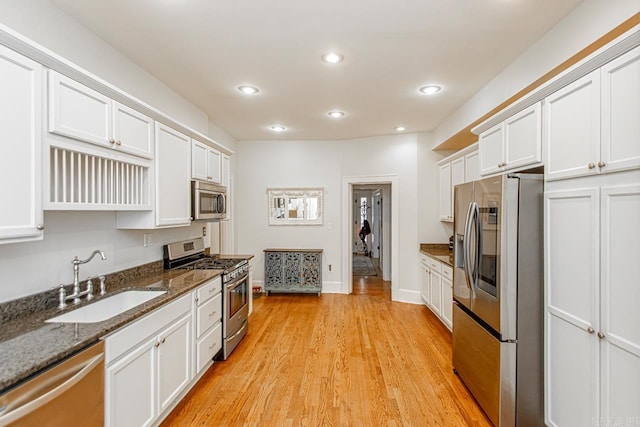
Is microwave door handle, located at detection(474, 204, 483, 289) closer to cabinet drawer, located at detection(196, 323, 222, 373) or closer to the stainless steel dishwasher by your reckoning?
cabinet drawer, located at detection(196, 323, 222, 373)

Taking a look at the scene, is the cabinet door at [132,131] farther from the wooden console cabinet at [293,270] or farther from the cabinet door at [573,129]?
the wooden console cabinet at [293,270]

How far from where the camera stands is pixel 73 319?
1.84 m

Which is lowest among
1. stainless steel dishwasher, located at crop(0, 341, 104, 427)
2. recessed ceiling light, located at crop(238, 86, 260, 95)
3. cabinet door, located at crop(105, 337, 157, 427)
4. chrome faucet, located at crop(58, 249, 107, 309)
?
cabinet door, located at crop(105, 337, 157, 427)

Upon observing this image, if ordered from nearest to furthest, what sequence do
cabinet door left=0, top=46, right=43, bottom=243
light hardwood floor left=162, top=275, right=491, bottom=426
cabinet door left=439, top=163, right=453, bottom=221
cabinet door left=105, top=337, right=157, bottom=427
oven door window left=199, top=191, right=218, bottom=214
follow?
cabinet door left=0, top=46, right=43, bottom=243
cabinet door left=105, top=337, right=157, bottom=427
light hardwood floor left=162, top=275, right=491, bottom=426
oven door window left=199, top=191, right=218, bottom=214
cabinet door left=439, top=163, right=453, bottom=221

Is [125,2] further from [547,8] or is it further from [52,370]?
[547,8]

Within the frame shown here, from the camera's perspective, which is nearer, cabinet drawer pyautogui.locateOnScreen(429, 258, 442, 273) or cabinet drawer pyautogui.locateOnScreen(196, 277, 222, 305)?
cabinet drawer pyautogui.locateOnScreen(196, 277, 222, 305)

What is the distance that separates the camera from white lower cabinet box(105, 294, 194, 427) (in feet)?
5.43

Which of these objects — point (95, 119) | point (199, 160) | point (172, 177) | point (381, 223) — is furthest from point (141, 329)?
point (381, 223)

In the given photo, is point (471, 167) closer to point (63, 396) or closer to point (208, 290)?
point (208, 290)

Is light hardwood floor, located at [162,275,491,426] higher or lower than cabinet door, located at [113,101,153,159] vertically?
lower

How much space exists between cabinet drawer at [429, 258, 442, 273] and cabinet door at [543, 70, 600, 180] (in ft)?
7.50

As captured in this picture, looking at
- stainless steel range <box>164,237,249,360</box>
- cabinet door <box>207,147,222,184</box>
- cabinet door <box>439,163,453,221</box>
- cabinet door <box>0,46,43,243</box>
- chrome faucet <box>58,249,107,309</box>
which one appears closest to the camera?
cabinet door <box>0,46,43,243</box>

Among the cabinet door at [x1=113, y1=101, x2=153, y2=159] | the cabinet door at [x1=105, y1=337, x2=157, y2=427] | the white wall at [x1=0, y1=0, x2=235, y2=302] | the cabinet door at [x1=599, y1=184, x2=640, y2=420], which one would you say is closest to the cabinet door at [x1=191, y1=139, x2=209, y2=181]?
the white wall at [x1=0, y1=0, x2=235, y2=302]

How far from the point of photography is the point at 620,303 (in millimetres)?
1519
